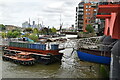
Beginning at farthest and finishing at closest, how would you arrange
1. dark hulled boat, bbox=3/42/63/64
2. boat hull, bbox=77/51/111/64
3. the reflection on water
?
dark hulled boat, bbox=3/42/63/64 < the reflection on water < boat hull, bbox=77/51/111/64

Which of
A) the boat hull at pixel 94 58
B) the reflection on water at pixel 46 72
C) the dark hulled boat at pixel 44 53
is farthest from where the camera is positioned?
the dark hulled boat at pixel 44 53

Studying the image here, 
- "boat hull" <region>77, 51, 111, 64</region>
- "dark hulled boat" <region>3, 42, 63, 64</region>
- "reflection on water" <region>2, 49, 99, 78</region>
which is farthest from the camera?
"dark hulled boat" <region>3, 42, 63, 64</region>

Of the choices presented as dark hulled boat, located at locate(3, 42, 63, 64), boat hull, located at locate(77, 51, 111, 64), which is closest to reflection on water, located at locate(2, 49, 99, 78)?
dark hulled boat, located at locate(3, 42, 63, 64)

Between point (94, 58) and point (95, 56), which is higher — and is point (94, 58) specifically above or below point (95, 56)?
below

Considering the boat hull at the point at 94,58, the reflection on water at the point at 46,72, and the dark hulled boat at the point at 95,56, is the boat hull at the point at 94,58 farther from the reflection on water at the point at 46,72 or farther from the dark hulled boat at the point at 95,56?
the reflection on water at the point at 46,72

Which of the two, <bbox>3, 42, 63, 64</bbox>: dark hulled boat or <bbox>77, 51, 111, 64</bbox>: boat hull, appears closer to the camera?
<bbox>77, 51, 111, 64</bbox>: boat hull

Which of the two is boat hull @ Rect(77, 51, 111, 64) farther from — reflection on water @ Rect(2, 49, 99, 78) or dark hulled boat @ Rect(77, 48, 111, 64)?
reflection on water @ Rect(2, 49, 99, 78)

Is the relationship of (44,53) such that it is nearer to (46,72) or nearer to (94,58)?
(46,72)

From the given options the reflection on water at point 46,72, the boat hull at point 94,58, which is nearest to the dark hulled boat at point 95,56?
the boat hull at point 94,58

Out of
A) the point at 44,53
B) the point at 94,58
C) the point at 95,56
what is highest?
the point at 95,56

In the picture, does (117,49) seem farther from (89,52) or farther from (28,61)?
(28,61)

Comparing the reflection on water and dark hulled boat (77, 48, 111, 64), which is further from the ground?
dark hulled boat (77, 48, 111, 64)

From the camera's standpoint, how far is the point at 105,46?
13953 mm

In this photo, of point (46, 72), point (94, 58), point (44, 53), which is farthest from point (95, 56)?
point (44, 53)
